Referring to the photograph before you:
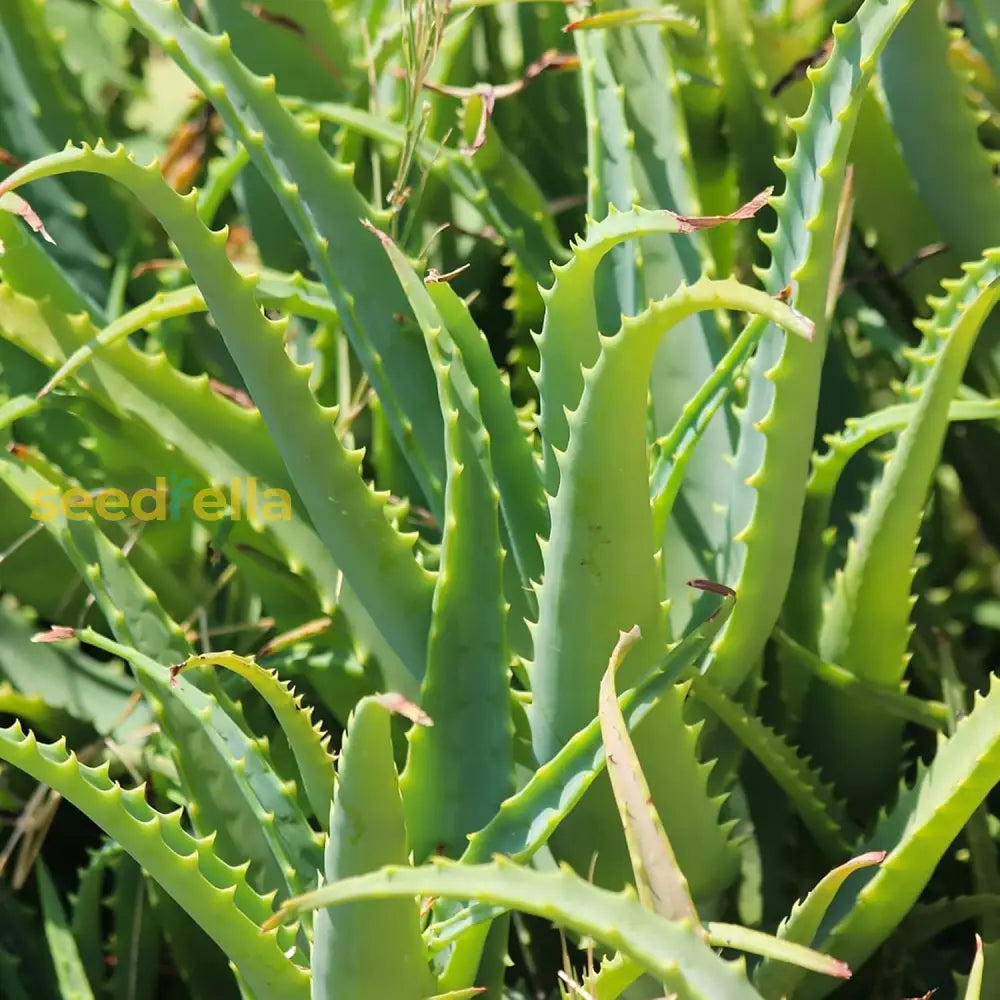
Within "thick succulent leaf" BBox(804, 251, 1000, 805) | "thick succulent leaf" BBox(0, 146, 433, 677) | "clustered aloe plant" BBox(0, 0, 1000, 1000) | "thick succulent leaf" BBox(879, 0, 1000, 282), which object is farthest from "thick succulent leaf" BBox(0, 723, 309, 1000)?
"thick succulent leaf" BBox(879, 0, 1000, 282)

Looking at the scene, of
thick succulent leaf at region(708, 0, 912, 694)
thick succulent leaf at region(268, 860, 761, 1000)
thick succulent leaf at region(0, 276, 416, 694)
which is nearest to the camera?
thick succulent leaf at region(268, 860, 761, 1000)

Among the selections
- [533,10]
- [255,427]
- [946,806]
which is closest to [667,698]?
[946,806]

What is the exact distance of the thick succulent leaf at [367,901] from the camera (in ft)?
1.26

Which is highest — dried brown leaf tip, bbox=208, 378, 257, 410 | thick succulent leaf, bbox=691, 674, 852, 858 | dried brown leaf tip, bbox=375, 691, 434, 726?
dried brown leaf tip, bbox=208, 378, 257, 410

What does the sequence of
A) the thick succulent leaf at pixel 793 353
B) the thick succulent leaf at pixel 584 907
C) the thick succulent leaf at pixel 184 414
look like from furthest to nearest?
the thick succulent leaf at pixel 184 414, the thick succulent leaf at pixel 793 353, the thick succulent leaf at pixel 584 907

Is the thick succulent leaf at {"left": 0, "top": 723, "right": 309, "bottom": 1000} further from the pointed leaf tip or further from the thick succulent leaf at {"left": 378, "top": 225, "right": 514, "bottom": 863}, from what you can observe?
the pointed leaf tip

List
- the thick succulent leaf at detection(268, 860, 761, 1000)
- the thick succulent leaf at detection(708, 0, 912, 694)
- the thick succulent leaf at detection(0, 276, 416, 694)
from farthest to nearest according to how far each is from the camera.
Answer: the thick succulent leaf at detection(0, 276, 416, 694) → the thick succulent leaf at detection(708, 0, 912, 694) → the thick succulent leaf at detection(268, 860, 761, 1000)

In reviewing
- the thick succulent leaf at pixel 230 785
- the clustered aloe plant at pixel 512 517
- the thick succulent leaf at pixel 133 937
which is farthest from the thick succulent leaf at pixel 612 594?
the thick succulent leaf at pixel 133 937

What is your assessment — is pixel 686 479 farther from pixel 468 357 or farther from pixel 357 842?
pixel 357 842

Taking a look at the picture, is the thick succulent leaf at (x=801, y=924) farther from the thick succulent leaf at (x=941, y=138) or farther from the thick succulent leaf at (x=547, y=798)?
the thick succulent leaf at (x=941, y=138)

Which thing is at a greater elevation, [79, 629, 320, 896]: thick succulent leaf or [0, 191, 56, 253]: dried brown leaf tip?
[0, 191, 56, 253]: dried brown leaf tip

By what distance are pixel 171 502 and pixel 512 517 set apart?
18cm

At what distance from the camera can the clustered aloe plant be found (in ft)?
1.44

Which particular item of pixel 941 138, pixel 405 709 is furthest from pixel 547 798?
pixel 941 138
